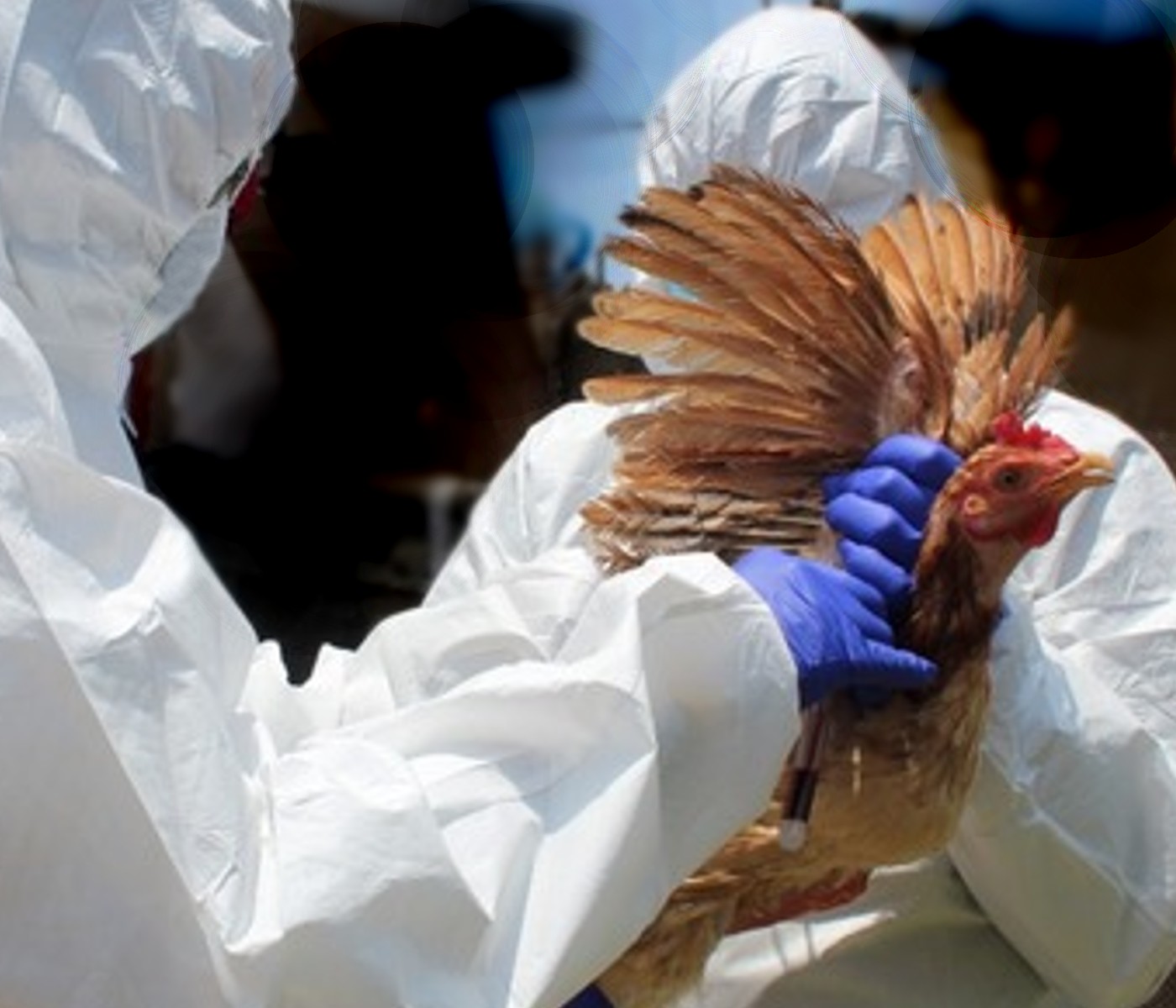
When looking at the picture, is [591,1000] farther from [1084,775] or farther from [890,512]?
[1084,775]

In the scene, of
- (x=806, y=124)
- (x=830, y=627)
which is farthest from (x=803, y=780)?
(x=806, y=124)

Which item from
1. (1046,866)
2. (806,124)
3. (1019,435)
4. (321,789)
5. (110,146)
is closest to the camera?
(321,789)

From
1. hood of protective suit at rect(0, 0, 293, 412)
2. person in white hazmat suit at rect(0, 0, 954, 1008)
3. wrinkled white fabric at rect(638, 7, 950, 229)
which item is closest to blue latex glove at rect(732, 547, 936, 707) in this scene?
person in white hazmat suit at rect(0, 0, 954, 1008)

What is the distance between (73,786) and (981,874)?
2.44 ft

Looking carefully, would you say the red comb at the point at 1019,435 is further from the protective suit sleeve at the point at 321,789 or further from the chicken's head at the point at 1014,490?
the protective suit sleeve at the point at 321,789

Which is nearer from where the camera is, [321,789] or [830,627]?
[321,789]

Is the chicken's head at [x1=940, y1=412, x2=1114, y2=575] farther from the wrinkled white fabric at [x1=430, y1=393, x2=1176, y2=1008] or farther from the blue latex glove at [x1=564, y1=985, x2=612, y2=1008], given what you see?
A: the blue latex glove at [x1=564, y1=985, x2=612, y2=1008]

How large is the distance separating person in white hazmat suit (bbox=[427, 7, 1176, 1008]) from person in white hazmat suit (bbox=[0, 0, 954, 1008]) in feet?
1.04

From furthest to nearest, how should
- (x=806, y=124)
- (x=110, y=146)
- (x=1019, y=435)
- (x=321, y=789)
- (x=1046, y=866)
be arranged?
1. (x=806, y=124)
2. (x=1046, y=866)
3. (x=1019, y=435)
4. (x=110, y=146)
5. (x=321, y=789)

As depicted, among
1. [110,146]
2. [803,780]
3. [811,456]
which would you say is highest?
[110,146]

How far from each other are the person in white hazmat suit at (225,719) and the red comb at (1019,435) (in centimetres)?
17

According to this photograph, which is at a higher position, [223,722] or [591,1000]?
[223,722]

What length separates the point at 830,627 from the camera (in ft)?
3.96

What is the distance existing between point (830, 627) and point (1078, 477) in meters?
0.20
